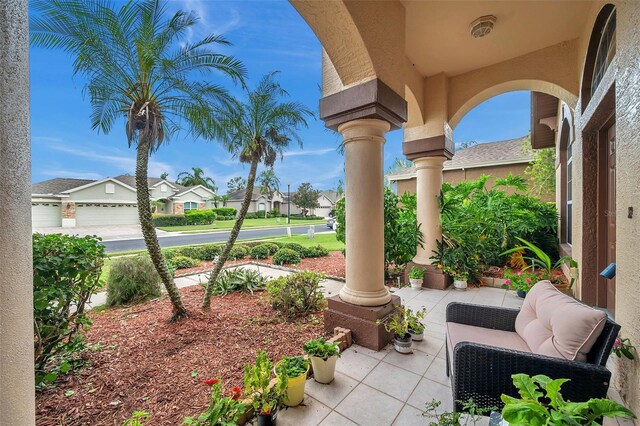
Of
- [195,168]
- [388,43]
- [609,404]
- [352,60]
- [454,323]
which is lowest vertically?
[454,323]

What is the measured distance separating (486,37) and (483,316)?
424cm

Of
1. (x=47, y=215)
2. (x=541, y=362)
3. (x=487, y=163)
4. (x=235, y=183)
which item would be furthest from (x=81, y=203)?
(x=235, y=183)

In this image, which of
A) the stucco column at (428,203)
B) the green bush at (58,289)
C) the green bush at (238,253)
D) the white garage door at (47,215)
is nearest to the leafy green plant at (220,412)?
the green bush at (58,289)

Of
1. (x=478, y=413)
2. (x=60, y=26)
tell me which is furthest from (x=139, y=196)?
(x=478, y=413)

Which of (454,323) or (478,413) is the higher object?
(454,323)

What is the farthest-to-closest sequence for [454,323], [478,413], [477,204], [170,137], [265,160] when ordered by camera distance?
[477,204]
[265,160]
[170,137]
[454,323]
[478,413]

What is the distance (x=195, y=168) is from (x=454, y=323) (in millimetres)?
57887

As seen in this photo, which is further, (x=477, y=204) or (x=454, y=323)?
(x=477, y=204)

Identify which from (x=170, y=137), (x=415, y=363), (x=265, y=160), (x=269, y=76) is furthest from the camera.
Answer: (x=265, y=160)

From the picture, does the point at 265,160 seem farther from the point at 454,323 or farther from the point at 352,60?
the point at 454,323

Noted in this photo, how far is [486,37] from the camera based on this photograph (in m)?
4.13

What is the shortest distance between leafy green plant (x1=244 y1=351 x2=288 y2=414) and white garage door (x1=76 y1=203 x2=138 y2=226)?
3040cm

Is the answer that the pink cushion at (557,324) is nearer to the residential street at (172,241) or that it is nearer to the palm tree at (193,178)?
the residential street at (172,241)

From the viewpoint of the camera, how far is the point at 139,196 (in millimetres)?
3562
